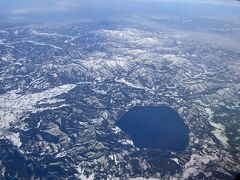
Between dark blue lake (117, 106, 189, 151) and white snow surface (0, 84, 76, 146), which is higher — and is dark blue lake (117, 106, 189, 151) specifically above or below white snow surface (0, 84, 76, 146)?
above

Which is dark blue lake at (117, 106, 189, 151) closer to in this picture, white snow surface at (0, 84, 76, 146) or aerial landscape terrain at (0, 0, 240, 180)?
aerial landscape terrain at (0, 0, 240, 180)

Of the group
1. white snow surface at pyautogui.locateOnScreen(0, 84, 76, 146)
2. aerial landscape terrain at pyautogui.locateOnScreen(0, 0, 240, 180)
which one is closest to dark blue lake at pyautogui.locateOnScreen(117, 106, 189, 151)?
aerial landscape terrain at pyautogui.locateOnScreen(0, 0, 240, 180)

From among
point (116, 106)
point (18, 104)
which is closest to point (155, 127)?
point (116, 106)

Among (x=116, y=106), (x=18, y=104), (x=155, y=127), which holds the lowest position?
(x=18, y=104)

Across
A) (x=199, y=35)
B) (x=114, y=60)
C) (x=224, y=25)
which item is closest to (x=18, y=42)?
(x=114, y=60)

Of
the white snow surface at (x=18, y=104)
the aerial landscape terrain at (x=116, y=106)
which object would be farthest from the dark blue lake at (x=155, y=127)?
the white snow surface at (x=18, y=104)

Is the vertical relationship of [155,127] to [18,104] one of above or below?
above

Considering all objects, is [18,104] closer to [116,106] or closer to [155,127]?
[116,106]
